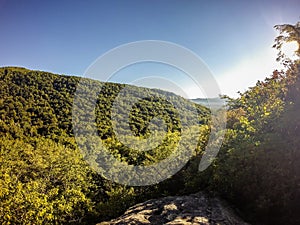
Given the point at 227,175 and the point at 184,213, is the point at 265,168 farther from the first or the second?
the point at 184,213

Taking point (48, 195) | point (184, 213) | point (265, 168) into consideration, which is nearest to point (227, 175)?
point (265, 168)

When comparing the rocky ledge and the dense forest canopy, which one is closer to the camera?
the rocky ledge

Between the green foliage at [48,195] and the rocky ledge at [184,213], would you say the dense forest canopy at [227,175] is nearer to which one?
the green foliage at [48,195]

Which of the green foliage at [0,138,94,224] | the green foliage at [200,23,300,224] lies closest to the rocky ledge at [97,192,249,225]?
the green foliage at [200,23,300,224]

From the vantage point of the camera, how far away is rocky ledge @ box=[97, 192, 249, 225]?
5746 mm

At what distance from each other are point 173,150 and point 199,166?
2788 mm

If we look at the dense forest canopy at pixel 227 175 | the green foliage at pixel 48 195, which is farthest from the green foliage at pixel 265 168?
the green foliage at pixel 48 195

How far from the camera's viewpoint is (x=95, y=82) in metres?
62.2

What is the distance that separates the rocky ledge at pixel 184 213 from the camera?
18.9ft

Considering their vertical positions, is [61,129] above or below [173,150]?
above

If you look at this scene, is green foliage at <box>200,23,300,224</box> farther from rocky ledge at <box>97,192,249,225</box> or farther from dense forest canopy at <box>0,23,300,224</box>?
rocky ledge at <box>97,192,249,225</box>

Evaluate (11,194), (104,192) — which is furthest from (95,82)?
(11,194)

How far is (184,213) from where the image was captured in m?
6.09

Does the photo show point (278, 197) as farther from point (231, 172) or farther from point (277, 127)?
point (277, 127)
